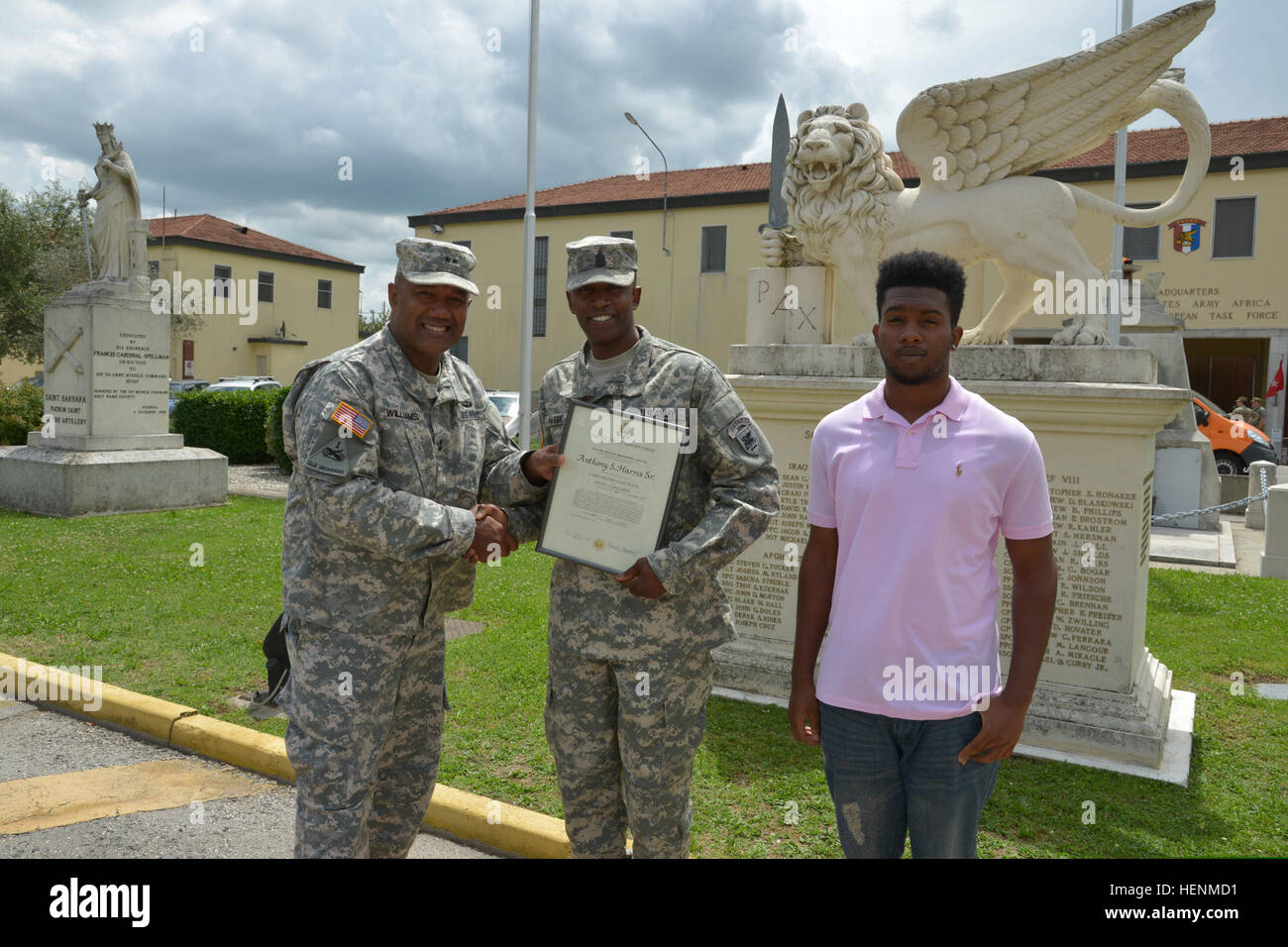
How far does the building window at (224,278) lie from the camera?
36.6 m

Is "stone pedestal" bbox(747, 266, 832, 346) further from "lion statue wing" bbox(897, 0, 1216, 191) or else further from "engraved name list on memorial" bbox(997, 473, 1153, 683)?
"engraved name list on memorial" bbox(997, 473, 1153, 683)

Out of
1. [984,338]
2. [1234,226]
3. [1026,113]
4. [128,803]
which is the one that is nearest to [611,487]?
[128,803]

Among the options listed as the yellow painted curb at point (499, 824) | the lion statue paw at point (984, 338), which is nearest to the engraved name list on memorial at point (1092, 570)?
the lion statue paw at point (984, 338)

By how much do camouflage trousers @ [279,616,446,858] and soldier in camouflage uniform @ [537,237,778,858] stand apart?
1.49ft

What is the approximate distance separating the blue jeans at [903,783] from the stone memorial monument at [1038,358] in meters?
2.64

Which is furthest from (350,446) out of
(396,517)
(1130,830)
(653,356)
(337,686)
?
(1130,830)

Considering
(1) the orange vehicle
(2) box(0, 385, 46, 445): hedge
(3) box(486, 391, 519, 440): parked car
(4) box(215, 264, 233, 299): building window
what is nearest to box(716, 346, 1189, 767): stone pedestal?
(3) box(486, 391, 519, 440): parked car

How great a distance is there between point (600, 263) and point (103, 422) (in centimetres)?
1073

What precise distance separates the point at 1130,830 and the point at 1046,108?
3.83 meters

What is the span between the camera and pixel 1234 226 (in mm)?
23750

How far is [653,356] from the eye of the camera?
284 centimetres

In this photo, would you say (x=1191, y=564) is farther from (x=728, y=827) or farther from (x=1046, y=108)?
(x=728, y=827)

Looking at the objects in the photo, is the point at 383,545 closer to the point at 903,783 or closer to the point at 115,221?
the point at 903,783

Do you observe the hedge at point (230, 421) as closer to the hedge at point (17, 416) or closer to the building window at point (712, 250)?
the hedge at point (17, 416)
